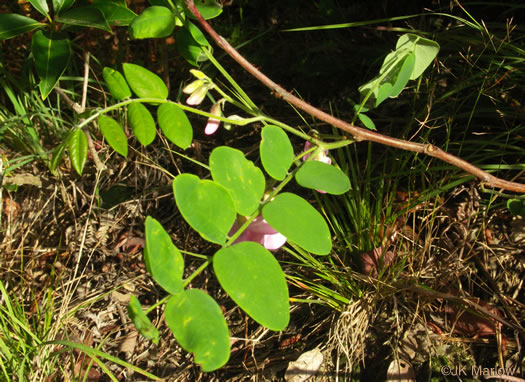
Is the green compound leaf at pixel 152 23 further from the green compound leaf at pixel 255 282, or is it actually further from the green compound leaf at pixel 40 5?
the green compound leaf at pixel 255 282

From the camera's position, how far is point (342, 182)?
1.00 m

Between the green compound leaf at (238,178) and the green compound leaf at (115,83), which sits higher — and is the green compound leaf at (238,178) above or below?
below

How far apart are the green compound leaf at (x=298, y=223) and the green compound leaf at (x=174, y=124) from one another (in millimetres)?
310

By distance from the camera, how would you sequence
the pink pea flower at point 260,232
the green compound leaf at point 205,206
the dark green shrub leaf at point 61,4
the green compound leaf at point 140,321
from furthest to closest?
the dark green shrub leaf at point 61,4 < the pink pea flower at point 260,232 < the green compound leaf at point 205,206 < the green compound leaf at point 140,321

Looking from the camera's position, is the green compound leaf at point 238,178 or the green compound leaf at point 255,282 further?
the green compound leaf at point 238,178

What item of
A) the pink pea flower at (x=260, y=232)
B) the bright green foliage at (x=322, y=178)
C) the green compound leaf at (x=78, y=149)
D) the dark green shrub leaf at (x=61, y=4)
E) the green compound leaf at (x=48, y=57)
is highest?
the dark green shrub leaf at (x=61, y=4)

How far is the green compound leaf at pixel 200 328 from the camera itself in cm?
68

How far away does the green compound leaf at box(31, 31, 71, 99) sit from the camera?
116cm

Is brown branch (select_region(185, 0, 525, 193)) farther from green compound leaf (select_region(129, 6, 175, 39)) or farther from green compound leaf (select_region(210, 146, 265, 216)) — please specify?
green compound leaf (select_region(210, 146, 265, 216))

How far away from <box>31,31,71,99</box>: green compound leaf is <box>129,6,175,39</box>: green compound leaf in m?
0.24

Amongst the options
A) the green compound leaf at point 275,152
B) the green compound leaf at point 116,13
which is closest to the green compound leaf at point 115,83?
the green compound leaf at point 116,13

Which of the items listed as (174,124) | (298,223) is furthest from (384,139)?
(174,124)

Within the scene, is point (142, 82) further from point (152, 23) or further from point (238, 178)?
point (238, 178)

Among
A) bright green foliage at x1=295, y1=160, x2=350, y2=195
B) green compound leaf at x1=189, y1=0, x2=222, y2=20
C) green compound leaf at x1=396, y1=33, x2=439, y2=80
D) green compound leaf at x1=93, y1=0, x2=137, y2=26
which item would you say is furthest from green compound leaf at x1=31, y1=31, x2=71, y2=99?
green compound leaf at x1=396, y1=33, x2=439, y2=80
